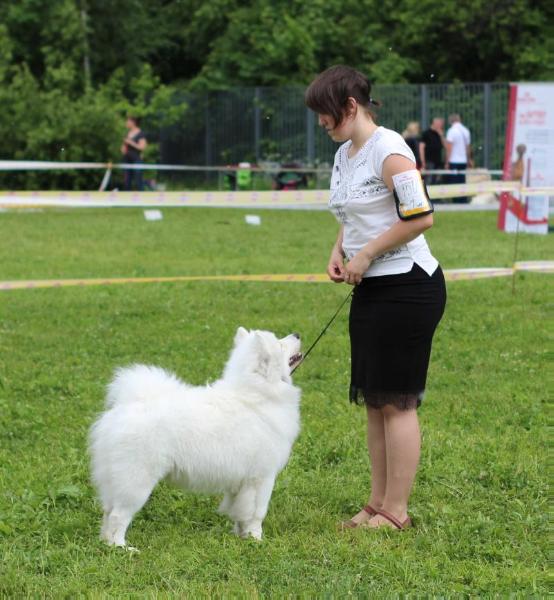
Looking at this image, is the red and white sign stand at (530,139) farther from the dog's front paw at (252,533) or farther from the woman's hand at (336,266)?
the dog's front paw at (252,533)

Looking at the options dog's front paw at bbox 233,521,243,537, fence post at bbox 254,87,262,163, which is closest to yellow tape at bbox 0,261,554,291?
dog's front paw at bbox 233,521,243,537

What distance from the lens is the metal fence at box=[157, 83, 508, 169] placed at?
1065 inches

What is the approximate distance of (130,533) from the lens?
4.48m

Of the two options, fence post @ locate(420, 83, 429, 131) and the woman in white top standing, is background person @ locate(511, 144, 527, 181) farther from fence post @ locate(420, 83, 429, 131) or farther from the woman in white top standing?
the woman in white top standing

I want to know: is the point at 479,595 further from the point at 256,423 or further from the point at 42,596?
the point at 42,596

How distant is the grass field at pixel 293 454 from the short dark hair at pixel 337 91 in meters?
1.81

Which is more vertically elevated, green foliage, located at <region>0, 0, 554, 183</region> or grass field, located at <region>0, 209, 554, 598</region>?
green foliage, located at <region>0, 0, 554, 183</region>

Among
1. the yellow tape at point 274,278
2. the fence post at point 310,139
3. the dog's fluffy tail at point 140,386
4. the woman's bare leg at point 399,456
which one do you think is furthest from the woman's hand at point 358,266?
the fence post at point 310,139

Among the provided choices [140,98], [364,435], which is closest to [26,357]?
[364,435]

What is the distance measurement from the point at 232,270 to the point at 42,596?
8862 mm

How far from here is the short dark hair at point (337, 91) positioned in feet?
13.8

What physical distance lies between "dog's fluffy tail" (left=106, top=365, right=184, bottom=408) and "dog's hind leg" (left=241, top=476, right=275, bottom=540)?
1.87 feet

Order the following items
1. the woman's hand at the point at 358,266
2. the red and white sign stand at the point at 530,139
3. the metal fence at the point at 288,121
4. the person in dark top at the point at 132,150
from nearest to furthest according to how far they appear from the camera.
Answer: the woman's hand at the point at 358,266 < the red and white sign stand at the point at 530,139 < the person in dark top at the point at 132,150 < the metal fence at the point at 288,121

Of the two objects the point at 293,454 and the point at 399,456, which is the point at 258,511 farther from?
the point at 293,454
